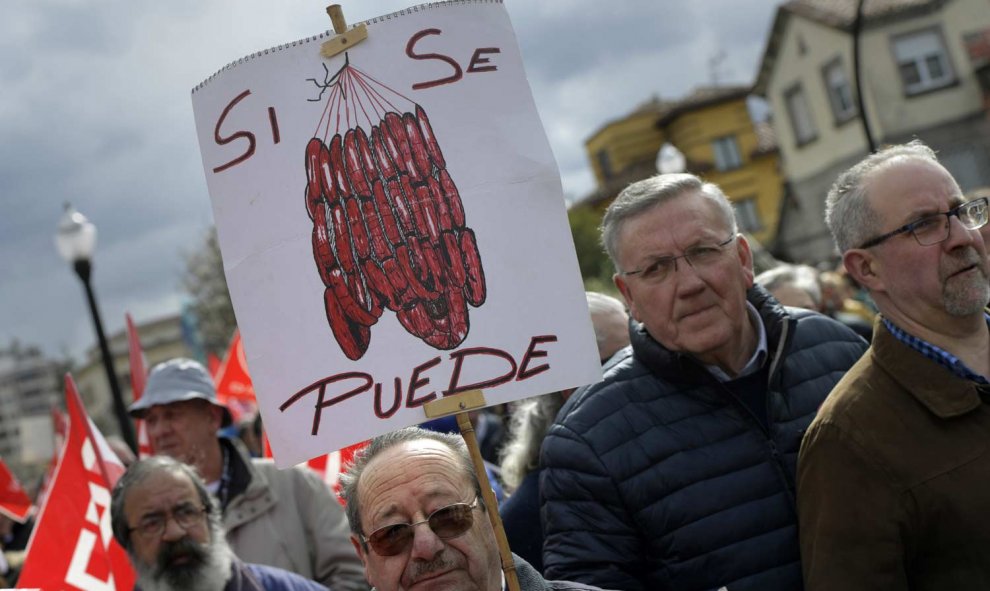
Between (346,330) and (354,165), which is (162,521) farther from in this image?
(354,165)

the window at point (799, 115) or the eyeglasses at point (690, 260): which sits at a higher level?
the window at point (799, 115)

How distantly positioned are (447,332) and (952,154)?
3003 centimetres

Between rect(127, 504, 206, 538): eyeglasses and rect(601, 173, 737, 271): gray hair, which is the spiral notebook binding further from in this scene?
rect(127, 504, 206, 538): eyeglasses

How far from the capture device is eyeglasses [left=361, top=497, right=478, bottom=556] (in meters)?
2.70

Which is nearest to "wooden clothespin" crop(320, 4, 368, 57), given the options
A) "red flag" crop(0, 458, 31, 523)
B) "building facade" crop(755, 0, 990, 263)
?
"red flag" crop(0, 458, 31, 523)

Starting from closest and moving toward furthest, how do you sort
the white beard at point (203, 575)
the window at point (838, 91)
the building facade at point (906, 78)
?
1. the white beard at point (203, 575)
2. the building facade at point (906, 78)
3. the window at point (838, 91)

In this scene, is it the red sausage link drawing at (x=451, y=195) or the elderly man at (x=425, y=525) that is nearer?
the elderly man at (x=425, y=525)

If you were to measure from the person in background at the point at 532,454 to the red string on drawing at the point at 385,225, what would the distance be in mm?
763

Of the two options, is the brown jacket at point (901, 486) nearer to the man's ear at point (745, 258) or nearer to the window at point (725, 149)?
the man's ear at point (745, 258)

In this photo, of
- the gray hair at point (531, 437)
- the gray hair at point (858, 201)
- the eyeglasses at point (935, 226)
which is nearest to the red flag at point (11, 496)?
the gray hair at point (531, 437)

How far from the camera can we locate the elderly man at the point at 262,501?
4887 mm

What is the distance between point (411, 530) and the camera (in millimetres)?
2701

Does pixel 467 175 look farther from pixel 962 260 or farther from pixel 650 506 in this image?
pixel 962 260

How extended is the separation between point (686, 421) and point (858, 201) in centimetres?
76
